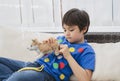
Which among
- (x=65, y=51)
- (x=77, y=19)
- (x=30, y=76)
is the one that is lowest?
(x=30, y=76)

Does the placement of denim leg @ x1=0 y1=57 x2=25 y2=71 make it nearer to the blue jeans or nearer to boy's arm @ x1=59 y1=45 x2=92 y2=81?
the blue jeans

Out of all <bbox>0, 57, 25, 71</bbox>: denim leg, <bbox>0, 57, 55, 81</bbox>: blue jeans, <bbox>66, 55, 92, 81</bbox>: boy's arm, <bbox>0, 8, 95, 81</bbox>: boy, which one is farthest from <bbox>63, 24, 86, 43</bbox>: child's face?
<bbox>0, 57, 25, 71</bbox>: denim leg

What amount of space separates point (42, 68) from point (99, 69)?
463 millimetres

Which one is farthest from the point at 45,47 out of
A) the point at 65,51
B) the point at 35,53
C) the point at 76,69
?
the point at 35,53

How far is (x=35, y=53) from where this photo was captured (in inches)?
82.4

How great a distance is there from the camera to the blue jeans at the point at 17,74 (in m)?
1.51

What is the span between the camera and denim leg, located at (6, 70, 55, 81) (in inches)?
59.2

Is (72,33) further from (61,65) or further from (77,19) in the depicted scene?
(61,65)

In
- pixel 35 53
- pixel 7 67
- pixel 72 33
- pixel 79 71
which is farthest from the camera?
pixel 35 53

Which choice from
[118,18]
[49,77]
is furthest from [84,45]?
[118,18]

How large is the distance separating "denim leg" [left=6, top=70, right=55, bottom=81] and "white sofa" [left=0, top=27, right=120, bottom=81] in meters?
0.23

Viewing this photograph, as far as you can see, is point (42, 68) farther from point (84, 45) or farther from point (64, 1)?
point (64, 1)

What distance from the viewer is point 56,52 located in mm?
1608

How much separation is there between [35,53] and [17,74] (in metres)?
0.57
